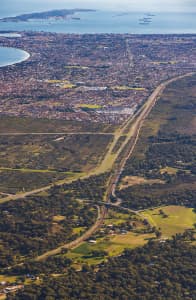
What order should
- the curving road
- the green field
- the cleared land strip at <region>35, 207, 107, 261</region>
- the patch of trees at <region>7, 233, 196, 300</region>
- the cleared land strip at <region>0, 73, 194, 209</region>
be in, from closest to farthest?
the patch of trees at <region>7, 233, 196, 300</region>
the cleared land strip at <region>35, 207, 107, 261</region>
the curving road
the green field
the cleared land strip at <region>0, 73, 194, 209</region>

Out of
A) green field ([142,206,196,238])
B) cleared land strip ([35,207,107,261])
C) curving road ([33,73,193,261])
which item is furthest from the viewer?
green field ([142,206,196,238])

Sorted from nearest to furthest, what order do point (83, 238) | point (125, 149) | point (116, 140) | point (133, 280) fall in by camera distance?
point (133, 280)
point (83, 238)
point (125, 149)
point (116, 140)

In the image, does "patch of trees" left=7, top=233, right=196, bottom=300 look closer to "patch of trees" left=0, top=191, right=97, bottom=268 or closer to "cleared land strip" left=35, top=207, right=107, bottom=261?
"cleared land strip" left=35, top=207, right=107, bottom=261

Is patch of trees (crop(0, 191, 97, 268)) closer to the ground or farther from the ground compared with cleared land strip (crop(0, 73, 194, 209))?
closer to the ground

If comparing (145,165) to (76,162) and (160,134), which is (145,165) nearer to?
(76,162)

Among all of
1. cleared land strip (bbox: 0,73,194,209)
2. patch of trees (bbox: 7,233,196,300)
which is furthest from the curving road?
patch of trees (bbox: 7,233,196,300)

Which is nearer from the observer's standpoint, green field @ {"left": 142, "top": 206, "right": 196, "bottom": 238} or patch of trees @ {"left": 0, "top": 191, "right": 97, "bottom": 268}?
patch of trees @ {"left": 0, "top": 191, "right": 97, "bottom": 268}

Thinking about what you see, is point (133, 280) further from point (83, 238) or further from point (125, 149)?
point (125, 149)

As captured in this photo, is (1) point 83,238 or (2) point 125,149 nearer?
(1) point 83,238

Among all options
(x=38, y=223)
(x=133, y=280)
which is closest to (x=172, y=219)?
(x=38, y=223)

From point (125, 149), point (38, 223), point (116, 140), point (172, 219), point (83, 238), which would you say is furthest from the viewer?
point (116, 140)

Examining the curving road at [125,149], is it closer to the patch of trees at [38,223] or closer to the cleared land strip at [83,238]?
the cleared land strip at [83,238]
